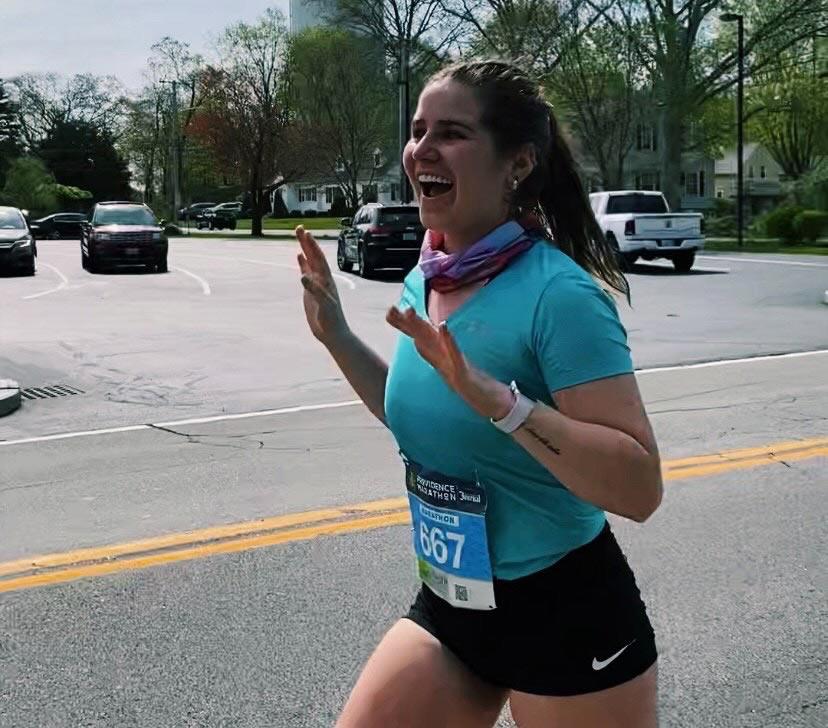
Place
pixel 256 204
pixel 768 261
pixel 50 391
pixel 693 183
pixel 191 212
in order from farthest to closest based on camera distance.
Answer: pixel 693 183
pixel 191 212
pixel 256 204
pixel 768 261
pixel 50 391

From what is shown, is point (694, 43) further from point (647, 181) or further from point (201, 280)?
point (647, 181)

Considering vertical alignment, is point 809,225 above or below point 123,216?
below

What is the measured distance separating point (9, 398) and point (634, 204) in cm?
2030

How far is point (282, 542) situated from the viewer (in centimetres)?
530

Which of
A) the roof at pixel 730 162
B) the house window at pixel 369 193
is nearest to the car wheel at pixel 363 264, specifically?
the house window at pixel 369 193

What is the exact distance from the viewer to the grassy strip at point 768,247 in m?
32.8

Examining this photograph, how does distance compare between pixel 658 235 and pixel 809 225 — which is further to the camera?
pixel 809 225

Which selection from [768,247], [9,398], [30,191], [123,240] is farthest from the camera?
[30,191]

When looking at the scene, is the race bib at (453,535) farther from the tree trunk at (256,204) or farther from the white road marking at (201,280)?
the tree trunk at (256,204)

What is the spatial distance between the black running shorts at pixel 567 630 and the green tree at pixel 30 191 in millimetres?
72063

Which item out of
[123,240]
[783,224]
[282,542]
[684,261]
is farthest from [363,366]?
[783,224]

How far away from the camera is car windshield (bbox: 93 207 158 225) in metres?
27.7

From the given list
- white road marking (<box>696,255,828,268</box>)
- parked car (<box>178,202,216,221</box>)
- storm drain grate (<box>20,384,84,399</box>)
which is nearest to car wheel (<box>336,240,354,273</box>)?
white road marking (<box>696,255,828,268</box>)

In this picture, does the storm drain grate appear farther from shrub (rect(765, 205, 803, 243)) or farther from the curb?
shrub (rect(765, 205, 803, 243))
